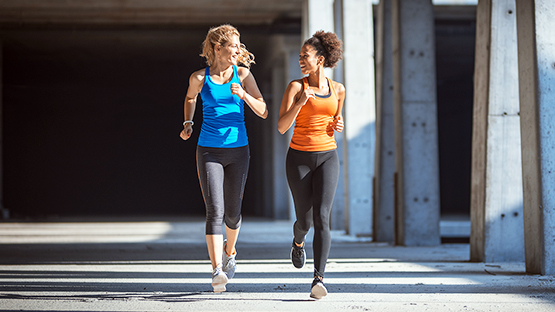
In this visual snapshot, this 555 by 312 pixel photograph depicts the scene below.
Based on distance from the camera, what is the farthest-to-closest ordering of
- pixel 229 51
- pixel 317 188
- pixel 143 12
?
pixel 143 12
pixel 229 51
pixel 317 188

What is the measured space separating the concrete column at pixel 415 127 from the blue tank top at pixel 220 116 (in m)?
5.53

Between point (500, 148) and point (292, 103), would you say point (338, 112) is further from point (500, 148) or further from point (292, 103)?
point (500, 148)

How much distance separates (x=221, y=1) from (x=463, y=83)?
15.4 meters

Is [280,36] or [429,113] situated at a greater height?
[280,36]

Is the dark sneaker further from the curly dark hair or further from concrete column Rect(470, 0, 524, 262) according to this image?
concrete column Rect(470, 0, 524, 262)

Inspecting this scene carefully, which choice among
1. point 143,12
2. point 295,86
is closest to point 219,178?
point 295,86

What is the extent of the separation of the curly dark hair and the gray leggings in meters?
0.72

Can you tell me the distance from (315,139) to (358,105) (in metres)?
9.43

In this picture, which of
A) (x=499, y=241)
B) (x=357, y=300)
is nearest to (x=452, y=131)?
(x=499, y=241)

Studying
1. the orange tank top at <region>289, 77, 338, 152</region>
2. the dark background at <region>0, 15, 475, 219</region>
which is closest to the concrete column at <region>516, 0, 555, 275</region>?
the orange tank top at <region>289, 77, 338, 152</region>

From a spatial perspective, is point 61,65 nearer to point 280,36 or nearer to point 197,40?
point 197,40

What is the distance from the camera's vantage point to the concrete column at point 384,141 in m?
10.9

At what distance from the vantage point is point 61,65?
2686 centimetres

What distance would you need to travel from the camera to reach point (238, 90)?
4.57 m
